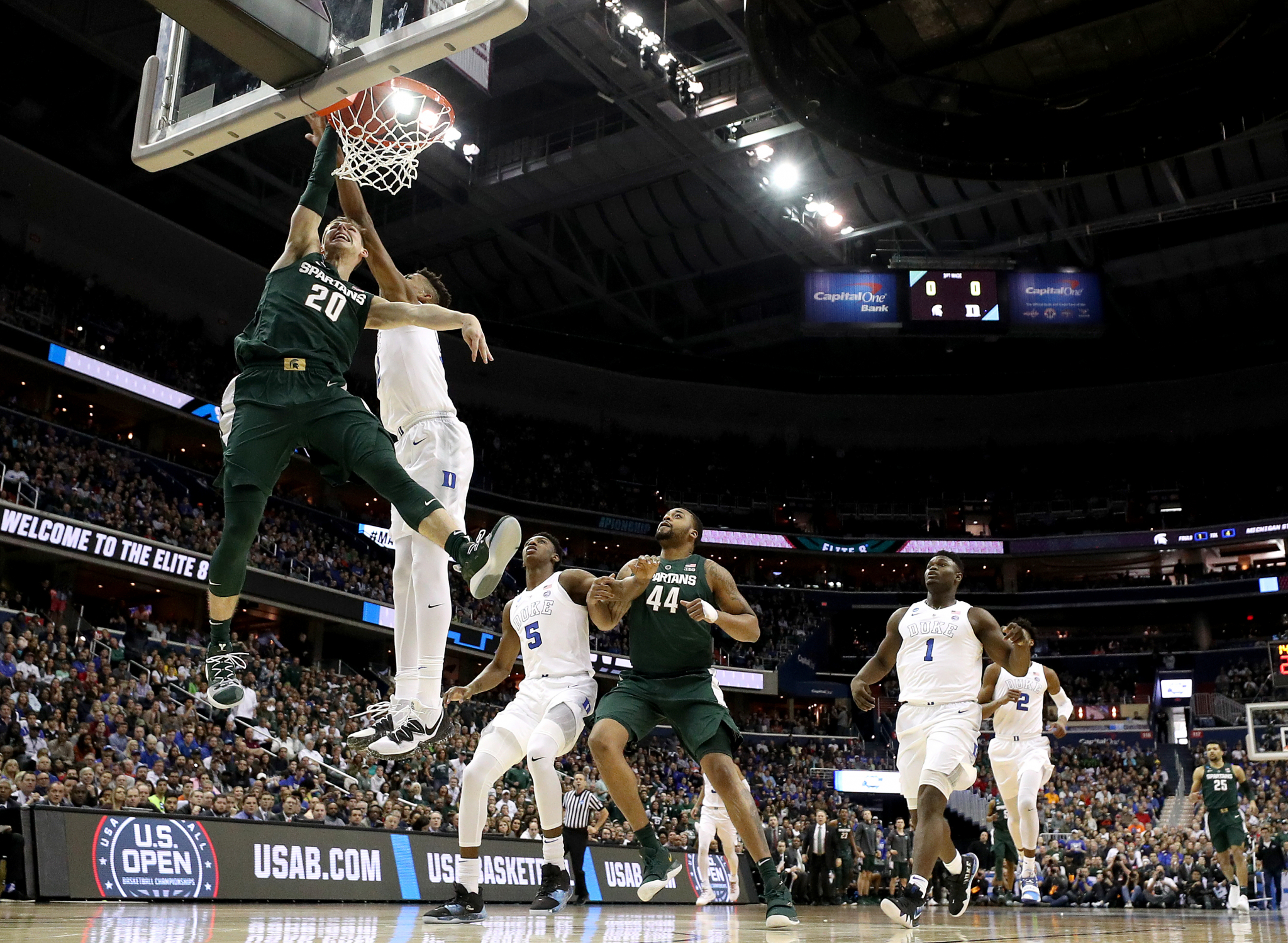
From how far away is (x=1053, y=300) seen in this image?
3058 centimetres

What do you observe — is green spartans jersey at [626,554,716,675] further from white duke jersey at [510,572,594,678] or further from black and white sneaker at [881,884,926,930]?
black and white sneaker at [881,884,926,930]

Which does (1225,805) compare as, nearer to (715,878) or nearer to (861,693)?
(715,878)

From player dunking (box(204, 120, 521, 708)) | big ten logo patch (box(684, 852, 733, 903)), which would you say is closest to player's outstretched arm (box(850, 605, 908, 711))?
player dunking (box(204, 120, 521, 708))

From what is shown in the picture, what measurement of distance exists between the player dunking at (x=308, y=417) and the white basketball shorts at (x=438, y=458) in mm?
900

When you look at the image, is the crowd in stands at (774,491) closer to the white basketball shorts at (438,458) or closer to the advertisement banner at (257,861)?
the advertisement banner at (257,861)

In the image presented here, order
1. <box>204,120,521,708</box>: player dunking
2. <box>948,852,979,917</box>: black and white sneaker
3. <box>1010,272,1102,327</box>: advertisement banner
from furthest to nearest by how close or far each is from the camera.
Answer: <box>1010,272,1102,327</box>: advertisement banner → <box>948,852,979,917</box>: black and white sneaker → <box>204,120,521,708</box>: player dunking

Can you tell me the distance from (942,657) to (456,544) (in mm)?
4858

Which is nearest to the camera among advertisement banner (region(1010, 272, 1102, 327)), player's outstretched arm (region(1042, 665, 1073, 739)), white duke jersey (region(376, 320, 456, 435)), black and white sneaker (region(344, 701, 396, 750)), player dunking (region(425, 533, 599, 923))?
black and white sneaker (region(344, 701, 396, 750))

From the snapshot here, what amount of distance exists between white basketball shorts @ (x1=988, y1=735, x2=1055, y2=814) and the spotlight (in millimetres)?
18712

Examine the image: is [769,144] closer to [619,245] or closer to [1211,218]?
[619,245]

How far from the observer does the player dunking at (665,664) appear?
25.3 feet

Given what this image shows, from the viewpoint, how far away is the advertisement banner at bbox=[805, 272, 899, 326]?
101ft

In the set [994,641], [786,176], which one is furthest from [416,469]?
[786,176]

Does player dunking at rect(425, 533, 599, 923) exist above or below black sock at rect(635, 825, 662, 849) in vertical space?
above
